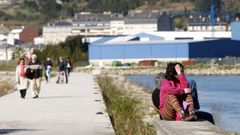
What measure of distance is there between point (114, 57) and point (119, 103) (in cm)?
7641

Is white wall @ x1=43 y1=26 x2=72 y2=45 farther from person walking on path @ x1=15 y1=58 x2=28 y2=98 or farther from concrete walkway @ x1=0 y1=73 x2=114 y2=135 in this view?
concrete walkway @ x1=0 y1=73 x2=114 y2=135

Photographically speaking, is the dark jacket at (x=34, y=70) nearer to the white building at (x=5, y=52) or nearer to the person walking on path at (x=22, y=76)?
the person walking on path at (x=22, y=76)

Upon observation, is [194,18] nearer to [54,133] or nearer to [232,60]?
[232,60]

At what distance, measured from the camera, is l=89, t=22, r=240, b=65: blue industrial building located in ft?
296

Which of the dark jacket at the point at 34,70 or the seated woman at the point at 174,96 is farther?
the dark jacket at the point at 34,70

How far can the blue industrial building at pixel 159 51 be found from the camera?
9019cm

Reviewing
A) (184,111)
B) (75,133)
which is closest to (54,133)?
(75,133)

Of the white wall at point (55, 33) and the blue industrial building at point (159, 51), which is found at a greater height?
the white wall at point (55, 33)

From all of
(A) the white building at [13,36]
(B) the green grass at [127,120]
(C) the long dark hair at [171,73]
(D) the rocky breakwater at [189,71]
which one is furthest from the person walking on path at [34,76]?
(A) the white building at [13,36]

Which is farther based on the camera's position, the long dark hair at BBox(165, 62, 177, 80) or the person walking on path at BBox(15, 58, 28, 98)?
the person walking on path at BBox(15, 58, 28, 98)

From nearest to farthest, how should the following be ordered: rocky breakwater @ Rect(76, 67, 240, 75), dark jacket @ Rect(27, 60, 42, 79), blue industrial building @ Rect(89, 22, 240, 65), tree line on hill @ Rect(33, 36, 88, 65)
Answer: dark jacket @ Rect(27, 60, 42, 79) → rocky breakwater @ Rect(76, 67, 240, 75) → tree line on hill @ Rect(33, 36, 88, 65) → blue industrial building @ Rect(89, 22, 240, 65)

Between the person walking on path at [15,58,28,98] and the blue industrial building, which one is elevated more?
the person walking on path at [15,58,28,98]

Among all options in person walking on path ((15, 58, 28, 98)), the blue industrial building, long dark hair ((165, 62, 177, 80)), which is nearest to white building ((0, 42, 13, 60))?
the blue industrial building

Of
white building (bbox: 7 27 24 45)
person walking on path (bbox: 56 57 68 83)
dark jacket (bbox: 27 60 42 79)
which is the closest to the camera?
dark jacket (bbox: 27 60 42 79)
